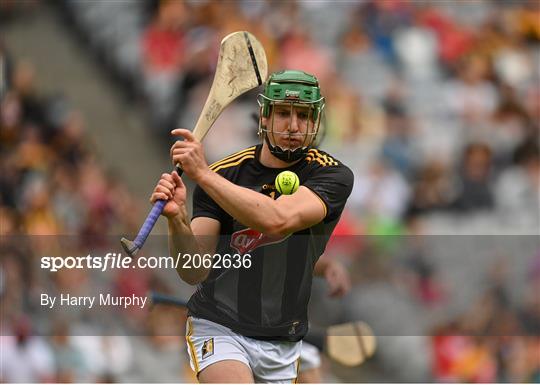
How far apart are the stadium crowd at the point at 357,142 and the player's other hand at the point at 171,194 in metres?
3.78

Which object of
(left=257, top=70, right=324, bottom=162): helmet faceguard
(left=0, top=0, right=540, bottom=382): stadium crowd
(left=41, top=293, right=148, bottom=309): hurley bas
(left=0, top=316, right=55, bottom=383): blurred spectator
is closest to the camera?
(left=257, top=70, right=324, bottom=162): helmet faceguard

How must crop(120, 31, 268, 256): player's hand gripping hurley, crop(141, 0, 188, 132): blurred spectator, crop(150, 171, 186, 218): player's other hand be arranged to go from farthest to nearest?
crop(141, 0, 188, 132): blurred spectator, crop(120, 31, 268, 256): player's hand gripping hurley, crop(150, 171, 186, 218): player's other hand

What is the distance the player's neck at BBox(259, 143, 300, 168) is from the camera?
489cm

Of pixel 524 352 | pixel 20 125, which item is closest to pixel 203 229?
pixel 524 352

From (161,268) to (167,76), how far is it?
2805 mm

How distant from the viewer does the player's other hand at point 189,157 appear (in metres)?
4.44

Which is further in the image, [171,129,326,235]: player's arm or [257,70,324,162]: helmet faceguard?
[257,70,324,162]: helmet faceguard

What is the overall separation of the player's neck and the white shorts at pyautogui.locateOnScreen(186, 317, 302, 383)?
0.66m

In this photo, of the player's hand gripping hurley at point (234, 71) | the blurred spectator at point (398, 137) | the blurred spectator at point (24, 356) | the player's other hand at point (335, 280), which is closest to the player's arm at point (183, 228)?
the player's hand gripping hurley at point (234, 71)

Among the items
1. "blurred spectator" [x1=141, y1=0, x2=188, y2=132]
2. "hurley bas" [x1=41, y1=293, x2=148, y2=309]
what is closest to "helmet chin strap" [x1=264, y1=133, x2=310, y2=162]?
"hurley bas" [x1=41, y1=293, x2=148, y2=309]

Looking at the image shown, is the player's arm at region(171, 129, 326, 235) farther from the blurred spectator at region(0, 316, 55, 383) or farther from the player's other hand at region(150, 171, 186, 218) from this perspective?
the blurred spectator at region(0, 316, 55, 383)

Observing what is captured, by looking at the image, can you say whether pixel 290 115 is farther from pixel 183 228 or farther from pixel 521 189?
pixel 521 189

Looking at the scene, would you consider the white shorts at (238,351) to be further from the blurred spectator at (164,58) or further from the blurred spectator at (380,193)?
the blurred spectator at (164,58)

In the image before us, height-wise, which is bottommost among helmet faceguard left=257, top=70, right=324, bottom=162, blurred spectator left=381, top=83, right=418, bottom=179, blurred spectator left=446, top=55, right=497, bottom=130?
helmet faceguard left=257, top=70, right=324, bottom=162
